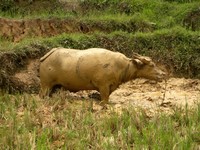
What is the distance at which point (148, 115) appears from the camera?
8.05 metres

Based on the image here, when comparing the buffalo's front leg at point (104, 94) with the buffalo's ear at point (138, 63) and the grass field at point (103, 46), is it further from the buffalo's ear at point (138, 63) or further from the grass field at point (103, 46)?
the buffalo's ear at point (138, 63)

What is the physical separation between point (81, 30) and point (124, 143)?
703 centimetres

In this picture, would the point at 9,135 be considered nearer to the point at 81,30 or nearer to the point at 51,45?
the point at 51,45

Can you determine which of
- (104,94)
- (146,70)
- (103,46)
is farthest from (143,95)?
(103,46)

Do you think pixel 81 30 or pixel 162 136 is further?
pixel 81 30

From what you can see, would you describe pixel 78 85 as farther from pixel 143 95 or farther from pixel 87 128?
pixel 87 128

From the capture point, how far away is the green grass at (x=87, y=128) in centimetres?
654

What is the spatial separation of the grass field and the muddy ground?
23 cm

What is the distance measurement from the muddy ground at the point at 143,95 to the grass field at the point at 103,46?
0.76ft

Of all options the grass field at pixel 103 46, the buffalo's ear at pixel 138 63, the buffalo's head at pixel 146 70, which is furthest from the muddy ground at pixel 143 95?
the buffalo's ear at pixel 138 63

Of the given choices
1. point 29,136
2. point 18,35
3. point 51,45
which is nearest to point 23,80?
point 51,45

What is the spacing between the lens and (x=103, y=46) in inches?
470

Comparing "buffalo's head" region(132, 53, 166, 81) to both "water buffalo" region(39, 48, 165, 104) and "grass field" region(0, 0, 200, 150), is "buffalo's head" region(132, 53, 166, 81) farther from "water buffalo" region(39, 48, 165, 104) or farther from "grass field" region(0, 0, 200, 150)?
"grass field" region(0, 0, 200, 150)

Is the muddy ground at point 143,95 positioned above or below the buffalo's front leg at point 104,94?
below
